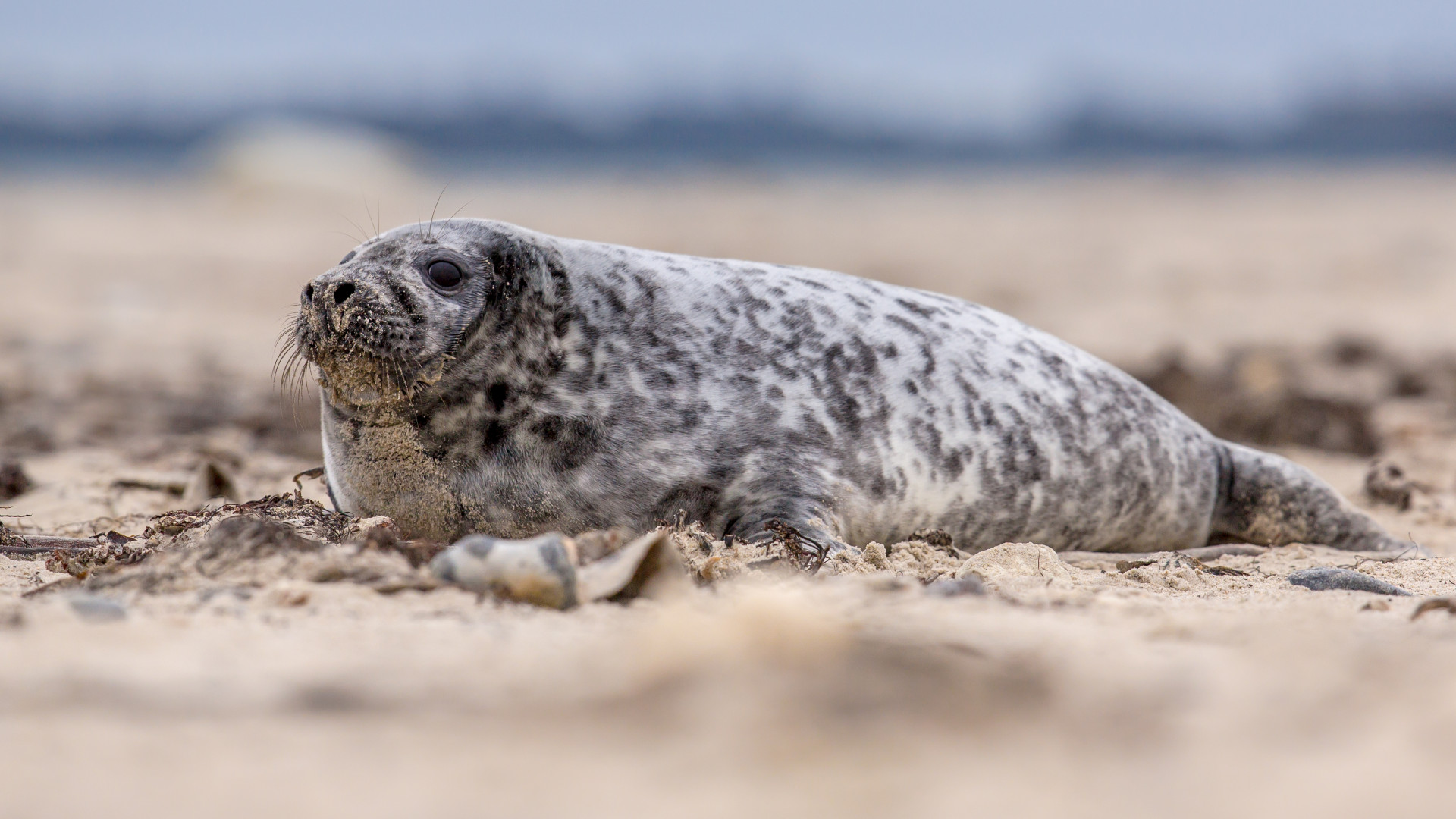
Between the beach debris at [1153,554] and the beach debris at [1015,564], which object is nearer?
the beach debris at [1015,564]

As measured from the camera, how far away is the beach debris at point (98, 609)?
2188mm

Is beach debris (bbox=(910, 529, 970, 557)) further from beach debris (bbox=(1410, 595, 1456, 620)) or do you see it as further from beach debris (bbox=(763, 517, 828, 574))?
beach debris (bbox=(1410, 595, 1456, 620))

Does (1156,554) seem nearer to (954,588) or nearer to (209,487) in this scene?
(954,588)

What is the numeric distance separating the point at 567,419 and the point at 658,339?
34 centimetres

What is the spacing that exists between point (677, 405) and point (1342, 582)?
5.10 ft

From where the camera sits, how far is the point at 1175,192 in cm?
2258

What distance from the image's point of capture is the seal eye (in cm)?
318

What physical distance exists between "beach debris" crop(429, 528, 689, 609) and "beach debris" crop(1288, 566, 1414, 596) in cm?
148

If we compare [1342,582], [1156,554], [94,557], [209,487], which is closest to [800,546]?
[1342,582]

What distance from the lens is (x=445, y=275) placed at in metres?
3.19

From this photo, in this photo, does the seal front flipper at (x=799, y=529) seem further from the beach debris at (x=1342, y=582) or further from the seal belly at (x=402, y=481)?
the beach debris at (x=1342, y=582)

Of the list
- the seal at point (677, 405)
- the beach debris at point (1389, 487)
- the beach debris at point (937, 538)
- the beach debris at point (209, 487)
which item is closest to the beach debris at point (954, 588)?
the seal at point (677, 405)

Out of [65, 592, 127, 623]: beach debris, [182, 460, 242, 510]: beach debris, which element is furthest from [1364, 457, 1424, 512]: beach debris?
[65, 592, 127, 623]: beach debris

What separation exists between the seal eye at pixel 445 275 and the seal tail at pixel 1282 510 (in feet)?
8.16
